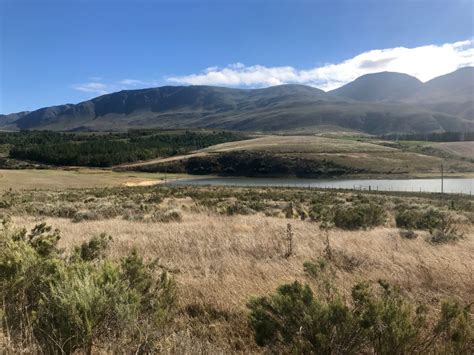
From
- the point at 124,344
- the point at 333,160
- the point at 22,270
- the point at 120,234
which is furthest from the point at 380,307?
the point at 333,160

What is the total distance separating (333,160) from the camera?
10319cm

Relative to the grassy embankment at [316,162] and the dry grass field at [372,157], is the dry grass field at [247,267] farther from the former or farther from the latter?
the dry grass field at [372,157]

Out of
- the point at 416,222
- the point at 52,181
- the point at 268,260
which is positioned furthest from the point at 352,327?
the point at 52,181

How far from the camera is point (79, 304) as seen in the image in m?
3.93

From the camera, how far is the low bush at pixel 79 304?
3852mm

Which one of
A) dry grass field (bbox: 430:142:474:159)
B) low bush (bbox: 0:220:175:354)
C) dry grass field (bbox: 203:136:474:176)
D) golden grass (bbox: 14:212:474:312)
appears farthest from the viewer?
dry grass field (bbox: 430:142:474:159)

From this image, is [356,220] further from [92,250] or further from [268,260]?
[92,250]

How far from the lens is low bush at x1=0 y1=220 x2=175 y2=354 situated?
3852mm

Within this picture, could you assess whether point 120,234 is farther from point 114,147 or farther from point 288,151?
point 114,147

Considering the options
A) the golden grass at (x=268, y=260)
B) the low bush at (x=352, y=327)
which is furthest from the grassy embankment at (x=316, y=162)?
the low bush at (x=352, y=327)

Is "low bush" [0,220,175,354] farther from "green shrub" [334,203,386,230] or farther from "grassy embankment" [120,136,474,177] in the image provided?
"grassy embankment" [120,136,474,177]

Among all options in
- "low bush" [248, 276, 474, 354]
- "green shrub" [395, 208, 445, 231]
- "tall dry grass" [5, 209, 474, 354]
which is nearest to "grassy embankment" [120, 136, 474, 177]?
"green shrub" [395, 208, 445, 231]

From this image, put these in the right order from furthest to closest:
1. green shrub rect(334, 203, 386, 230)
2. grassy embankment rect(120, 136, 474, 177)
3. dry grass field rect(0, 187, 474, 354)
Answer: grassy embankment rect(120, 136, 474, 177)
green shrub rect(334, 203, 386, 230)
dry grass field rect(0, 187, 474, 354)

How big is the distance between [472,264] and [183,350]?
641 cm
